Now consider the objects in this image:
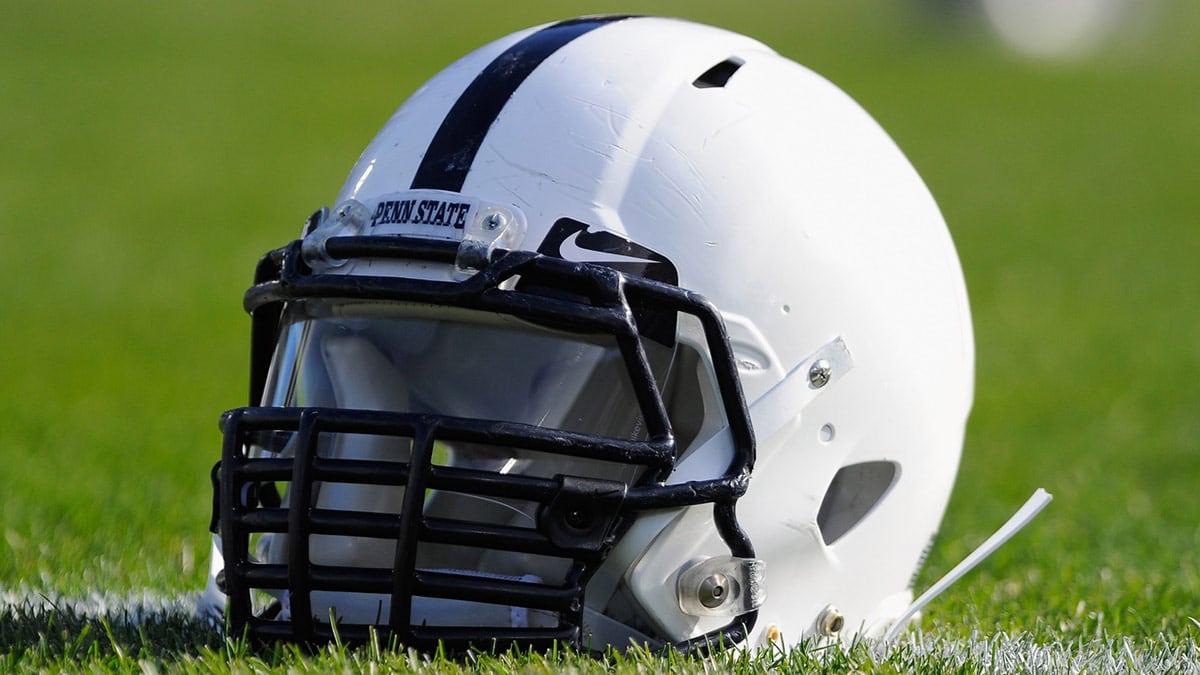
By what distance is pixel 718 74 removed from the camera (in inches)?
107

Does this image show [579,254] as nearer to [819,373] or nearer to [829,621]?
[819,373]

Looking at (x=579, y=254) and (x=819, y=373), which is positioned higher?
(x=579, y=254)

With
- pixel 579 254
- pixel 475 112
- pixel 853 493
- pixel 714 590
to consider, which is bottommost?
pixel 714 590

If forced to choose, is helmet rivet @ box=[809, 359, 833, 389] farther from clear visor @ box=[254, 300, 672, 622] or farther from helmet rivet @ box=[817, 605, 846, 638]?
helmet rivet @ box=[817, 605, 846, 638]

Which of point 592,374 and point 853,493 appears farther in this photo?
point 853,493

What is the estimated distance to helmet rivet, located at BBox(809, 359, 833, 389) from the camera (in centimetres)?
252

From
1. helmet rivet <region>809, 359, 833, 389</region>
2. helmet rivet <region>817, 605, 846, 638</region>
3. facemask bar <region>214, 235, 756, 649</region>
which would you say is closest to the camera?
facemask bar <region>214, 235, 756, 649</region>

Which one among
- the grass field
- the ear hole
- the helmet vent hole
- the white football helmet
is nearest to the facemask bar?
the white football helmet

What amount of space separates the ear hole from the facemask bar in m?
0.33

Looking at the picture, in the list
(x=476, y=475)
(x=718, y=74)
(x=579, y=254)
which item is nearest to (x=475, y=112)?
(x=579, y=254)

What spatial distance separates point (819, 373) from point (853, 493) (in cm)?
31

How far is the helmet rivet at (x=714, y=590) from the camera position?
2.44 m

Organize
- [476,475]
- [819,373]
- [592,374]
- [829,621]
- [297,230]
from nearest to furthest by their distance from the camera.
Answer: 1. [476,475]
2. [592,374]
3. [819,373]
4. [829,621]
5. [297,230]

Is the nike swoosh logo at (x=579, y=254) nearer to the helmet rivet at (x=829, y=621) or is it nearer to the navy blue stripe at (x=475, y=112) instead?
the navy blue stripe at (x=475, y=112)
